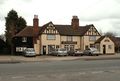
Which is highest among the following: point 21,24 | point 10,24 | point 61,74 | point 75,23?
point 21,24

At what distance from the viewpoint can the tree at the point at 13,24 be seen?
8938 centimetres

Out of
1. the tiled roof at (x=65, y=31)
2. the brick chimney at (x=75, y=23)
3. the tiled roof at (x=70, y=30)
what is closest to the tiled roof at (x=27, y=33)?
the tiled roof at (x=65, y=31)

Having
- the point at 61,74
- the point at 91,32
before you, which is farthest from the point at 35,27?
the point at 61,74

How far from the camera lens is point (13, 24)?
303ft

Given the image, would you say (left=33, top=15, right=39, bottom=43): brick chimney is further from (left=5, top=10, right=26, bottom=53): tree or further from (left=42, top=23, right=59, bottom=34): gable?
(left=5, top=10, right=26, bottom=53): tree

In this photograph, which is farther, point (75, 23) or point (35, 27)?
point (75, 23)

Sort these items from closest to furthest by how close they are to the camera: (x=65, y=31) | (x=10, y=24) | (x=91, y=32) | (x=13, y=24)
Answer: (x=91, y=32), (x=65, y=31), (x=10, y=24), (x=13, y=24)

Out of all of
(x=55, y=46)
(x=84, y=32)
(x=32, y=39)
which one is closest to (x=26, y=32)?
(x=32, y=39)

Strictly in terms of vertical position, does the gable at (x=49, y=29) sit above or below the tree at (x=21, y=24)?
below

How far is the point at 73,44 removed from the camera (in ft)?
255

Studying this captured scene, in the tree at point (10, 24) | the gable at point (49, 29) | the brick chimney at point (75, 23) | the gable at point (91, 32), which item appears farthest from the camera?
the tree at point (10, 24)

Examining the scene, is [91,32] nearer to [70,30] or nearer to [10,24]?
[70,30]

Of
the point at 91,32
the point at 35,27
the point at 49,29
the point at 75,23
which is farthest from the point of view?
the point at 75,23

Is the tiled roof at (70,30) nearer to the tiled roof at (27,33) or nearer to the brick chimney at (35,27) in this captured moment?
the brick chimney at (35,27)
